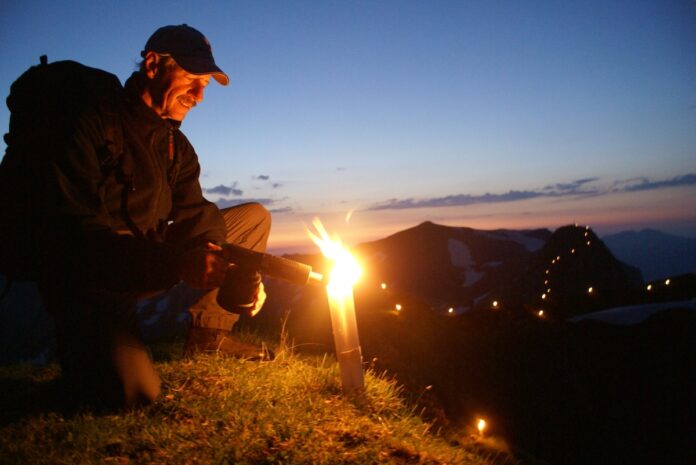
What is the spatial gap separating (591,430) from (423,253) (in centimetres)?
1695

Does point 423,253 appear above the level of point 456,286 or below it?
above

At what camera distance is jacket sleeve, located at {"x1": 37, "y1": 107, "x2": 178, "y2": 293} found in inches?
113

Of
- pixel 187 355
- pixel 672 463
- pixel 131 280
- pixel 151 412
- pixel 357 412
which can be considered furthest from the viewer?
pixel 672 463

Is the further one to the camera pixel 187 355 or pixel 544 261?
pixel 544 261

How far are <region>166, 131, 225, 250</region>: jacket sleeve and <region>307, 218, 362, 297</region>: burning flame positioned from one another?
1553 millimetres

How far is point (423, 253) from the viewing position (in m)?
23.7

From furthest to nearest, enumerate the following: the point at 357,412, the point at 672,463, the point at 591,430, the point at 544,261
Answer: the point at 544,261 → the point at 591,430 → the point at 672,463 → the point at 357,412

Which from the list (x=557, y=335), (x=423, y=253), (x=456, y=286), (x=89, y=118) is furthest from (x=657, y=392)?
(x=423, y=253)

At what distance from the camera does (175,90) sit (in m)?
3.85

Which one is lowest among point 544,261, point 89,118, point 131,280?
point 544,261

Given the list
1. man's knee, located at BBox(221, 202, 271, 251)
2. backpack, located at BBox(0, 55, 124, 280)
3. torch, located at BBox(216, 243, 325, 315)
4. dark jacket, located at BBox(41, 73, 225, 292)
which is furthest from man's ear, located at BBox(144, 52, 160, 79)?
torch, located at BBox(216, 243, 325, 315)

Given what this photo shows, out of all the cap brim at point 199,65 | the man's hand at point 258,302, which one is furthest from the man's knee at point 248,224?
the cap brim at point 199,65

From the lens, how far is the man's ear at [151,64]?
12.2 feet

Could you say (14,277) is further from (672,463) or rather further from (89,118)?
(672,463)
